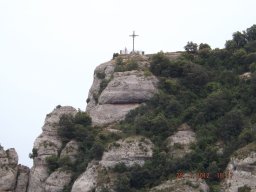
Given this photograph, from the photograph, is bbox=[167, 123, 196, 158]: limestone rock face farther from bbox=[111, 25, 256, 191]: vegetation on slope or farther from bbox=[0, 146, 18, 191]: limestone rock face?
bbox=[0, 146, 18, 191]: limestone rock face

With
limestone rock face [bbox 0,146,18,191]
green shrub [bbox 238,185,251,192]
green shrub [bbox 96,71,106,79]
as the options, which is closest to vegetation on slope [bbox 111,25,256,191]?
green shrub [bbox 238,185,251,192]

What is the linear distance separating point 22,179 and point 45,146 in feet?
16.3

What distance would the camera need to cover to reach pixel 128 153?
299 feet

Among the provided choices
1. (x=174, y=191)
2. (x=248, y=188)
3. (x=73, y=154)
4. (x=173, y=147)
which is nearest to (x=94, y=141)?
(x=73, y=154)

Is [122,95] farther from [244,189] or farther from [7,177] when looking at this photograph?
[244,189]

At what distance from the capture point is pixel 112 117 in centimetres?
10362

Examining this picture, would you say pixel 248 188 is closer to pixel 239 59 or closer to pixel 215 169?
pixel 215 169

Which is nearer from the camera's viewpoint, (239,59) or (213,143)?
Result: (213,143)

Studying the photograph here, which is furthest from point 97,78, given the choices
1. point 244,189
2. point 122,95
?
point 244,189

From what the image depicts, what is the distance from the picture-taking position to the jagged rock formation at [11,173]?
318 ft

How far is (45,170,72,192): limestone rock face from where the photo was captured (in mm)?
94625

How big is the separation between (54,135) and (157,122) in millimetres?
14346

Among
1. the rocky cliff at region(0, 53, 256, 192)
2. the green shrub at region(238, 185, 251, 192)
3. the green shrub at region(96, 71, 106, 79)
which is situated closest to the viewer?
the green shrub at region(238, 185, 251, 192)

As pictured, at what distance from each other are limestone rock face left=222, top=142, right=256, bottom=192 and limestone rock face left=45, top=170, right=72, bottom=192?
805 inches
